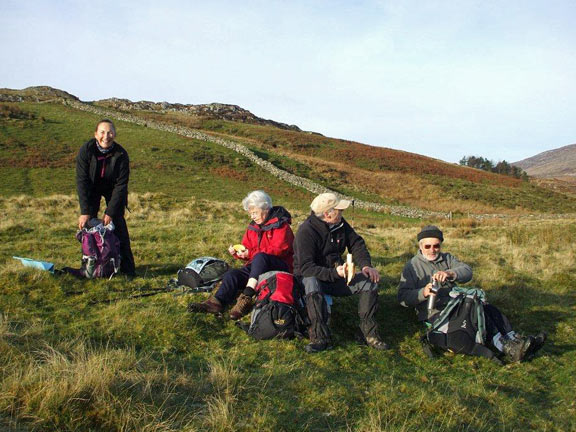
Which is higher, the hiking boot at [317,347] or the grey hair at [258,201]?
the grey hair at [258,201]

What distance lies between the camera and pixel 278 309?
15.8 feet

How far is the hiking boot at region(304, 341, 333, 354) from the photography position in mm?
4473

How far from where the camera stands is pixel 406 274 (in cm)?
571

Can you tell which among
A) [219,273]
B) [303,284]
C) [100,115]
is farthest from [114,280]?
[100,115]

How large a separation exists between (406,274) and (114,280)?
3.98 m

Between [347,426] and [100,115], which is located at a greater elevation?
[100,115]

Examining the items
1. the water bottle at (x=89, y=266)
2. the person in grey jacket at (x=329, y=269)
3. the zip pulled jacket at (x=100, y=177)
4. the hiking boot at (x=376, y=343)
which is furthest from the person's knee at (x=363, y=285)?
the water bottle at (x=89, y=266)

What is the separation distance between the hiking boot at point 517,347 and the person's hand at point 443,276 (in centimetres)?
89

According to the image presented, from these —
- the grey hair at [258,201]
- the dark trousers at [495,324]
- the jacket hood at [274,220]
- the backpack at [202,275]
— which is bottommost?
the backpack at [202,275]

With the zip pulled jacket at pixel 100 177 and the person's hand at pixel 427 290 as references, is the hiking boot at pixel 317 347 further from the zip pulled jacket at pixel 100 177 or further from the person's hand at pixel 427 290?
the zip pulled jacket at pixel 100 177

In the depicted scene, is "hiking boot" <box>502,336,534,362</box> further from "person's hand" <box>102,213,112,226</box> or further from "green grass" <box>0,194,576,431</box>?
"person's hand" <box>102,213,112,226</box>

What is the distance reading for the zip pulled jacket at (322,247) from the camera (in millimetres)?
5172

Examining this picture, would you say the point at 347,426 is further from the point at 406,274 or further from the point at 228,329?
the point at 406,274

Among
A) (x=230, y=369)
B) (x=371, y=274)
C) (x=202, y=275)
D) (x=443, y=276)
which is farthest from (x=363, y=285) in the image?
(x=202, y=275)
